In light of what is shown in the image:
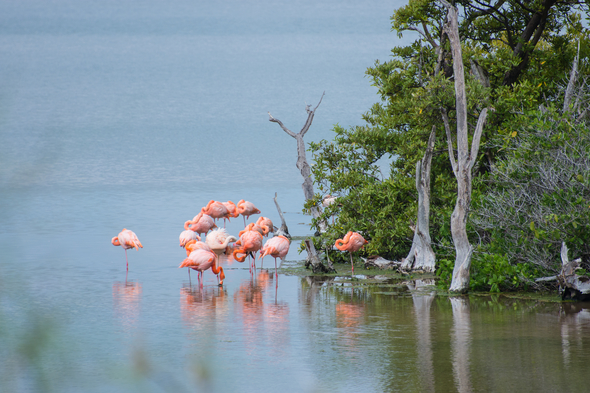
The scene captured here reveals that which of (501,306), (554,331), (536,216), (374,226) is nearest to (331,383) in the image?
(554,331)

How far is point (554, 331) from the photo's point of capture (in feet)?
28.0

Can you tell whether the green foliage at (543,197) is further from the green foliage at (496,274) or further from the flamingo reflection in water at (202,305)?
the flamingo reflection in water at (202,305)

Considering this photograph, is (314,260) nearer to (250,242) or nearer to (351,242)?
(351,242)

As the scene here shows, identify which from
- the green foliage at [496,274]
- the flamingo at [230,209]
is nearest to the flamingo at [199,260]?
the green foliage at [496,274]

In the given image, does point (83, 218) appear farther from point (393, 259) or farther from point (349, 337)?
point (349, 337)

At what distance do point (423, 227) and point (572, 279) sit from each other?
3497 mm

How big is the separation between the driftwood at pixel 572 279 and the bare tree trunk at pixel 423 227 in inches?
128

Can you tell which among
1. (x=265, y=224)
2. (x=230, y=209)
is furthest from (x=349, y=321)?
(x=230, y=209)

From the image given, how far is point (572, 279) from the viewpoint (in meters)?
10.0

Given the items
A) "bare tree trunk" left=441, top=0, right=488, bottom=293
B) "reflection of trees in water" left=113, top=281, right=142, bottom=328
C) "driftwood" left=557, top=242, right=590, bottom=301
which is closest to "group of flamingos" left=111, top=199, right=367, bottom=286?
"reflection of trees in water" left=113, top=281, right=142, bottom=328

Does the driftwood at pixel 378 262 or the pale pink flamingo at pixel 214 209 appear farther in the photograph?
the pale pink flamingo at pixel 214 209

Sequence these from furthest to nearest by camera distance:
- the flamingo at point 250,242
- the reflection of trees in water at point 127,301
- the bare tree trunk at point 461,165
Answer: the flamingo at point 250,242 < the bare tree trunk at point 461,165 < the reflection of trees in water at point 127,301

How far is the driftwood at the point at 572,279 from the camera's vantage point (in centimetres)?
1003

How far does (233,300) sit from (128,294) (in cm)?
209
